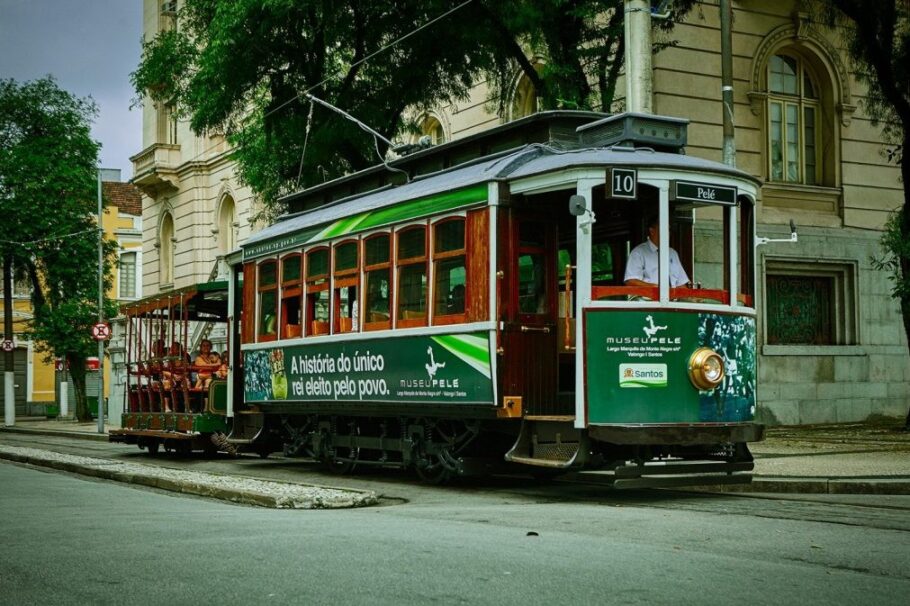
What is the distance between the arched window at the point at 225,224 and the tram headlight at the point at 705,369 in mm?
30001

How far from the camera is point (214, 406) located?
784 inches

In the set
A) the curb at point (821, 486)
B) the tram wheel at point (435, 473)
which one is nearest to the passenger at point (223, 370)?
the tram wheel at point (435, 473)

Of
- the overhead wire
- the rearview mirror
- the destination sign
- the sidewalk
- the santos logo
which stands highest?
the overhead wire

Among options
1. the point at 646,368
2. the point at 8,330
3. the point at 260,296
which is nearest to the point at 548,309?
the point at 646,368

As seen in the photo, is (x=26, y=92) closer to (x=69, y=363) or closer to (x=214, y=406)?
(x=69, y=363)

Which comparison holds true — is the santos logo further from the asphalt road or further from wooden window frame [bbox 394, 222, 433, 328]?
wooden window frame [bbox 394, 222, 433, 328]

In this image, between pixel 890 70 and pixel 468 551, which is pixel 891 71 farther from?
pixel 468 551

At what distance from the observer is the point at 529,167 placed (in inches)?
496

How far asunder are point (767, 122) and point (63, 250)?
28704 millimetres

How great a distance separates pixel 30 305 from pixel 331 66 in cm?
4069

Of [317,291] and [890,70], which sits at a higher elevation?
[890,70]

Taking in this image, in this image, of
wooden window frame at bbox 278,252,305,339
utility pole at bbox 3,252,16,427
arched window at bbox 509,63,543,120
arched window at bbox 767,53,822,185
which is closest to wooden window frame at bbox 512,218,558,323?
wooden window frame at bbox 278,252,305,339

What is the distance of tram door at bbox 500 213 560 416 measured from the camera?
1262 cm

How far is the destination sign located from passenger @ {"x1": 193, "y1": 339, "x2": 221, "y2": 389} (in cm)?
1097
